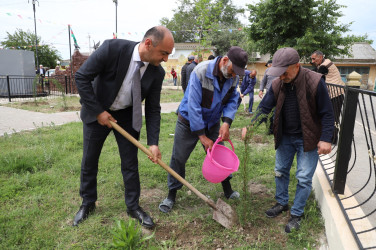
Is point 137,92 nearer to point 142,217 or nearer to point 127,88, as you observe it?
point 127,88

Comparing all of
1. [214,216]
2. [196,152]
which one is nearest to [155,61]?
[214,216]

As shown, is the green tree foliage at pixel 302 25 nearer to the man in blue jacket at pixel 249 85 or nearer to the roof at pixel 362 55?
the man in blue jacket at pixel 249 85

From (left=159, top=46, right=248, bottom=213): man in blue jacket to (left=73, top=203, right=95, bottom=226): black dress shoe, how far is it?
29.4 inches

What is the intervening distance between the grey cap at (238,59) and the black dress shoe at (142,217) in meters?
1.69

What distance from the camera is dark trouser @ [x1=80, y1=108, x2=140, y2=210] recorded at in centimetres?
262

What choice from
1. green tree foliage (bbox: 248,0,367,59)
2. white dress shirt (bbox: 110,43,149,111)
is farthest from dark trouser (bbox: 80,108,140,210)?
green tree foliage (bbox: 248,0,367,59)

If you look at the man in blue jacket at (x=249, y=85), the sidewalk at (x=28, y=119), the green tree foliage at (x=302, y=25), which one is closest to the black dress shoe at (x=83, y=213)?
the sidewalk at (x=28, y=119)

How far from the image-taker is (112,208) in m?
3.01

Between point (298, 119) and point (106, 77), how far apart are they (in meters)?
1.87

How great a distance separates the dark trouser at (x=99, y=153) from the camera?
103 inches

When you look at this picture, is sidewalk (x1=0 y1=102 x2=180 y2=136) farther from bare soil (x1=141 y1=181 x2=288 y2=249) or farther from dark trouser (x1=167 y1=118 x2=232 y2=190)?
bare soil (x1=141 y1=181 x2=288 y2=249)

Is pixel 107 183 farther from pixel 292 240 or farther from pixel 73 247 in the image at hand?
pixel 292 240

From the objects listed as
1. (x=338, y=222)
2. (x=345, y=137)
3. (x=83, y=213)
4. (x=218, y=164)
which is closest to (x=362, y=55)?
(x=345, y=137)

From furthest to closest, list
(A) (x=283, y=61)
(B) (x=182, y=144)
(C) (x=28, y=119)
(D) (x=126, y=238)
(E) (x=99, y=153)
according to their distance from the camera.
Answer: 1. (C) (x=28, y=119)
2. (B) (x=182, y=144)
3. (E) (x=99, y=153)
4. (A) (x=283, y=61)
5. (D) (x=126, y=238)
